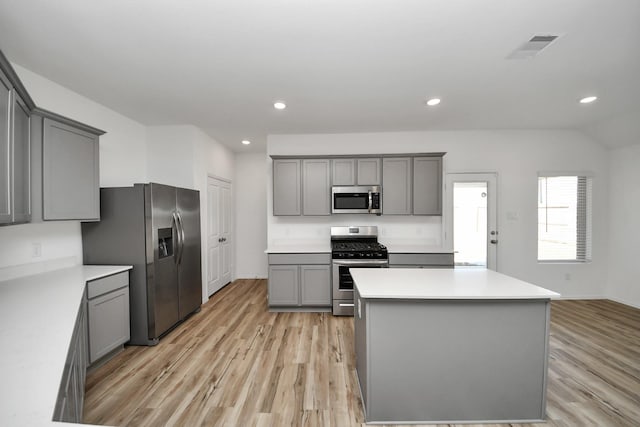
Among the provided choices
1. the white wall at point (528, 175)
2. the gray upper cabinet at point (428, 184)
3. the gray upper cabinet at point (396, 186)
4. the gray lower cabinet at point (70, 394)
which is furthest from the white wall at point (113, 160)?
the white wall at point (528, 175)

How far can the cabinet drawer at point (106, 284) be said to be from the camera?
2278 millimetres

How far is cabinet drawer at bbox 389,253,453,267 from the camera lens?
3.70m

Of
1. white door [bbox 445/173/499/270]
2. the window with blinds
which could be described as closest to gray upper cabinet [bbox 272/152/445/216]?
white door [bbox 445/173/499/270]

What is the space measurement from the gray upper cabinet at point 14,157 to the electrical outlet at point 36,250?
0.71 metres

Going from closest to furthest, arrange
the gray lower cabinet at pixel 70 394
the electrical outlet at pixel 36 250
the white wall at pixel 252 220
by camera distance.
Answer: the gray lower cabinet at pixel 70 394 → the electrical outlet at pixel 36 250 → the white wall at pixel 252 220

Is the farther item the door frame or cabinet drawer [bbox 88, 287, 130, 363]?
the door frame

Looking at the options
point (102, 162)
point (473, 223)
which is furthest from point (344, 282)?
point (102, 162)

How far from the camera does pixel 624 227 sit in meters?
4.02

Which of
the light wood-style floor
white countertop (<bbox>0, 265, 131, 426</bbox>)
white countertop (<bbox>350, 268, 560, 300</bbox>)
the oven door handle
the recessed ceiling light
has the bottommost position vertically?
the light wood-style floor

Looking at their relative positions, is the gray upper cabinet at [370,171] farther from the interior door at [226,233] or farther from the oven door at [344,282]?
the interior door at [226,233]

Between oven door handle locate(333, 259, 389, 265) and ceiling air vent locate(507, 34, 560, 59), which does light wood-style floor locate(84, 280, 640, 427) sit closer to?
oven door handle locate(333, 259, 389, 265)

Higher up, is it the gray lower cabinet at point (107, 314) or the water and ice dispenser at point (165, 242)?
the water and ice dispenser at point (165, 242)

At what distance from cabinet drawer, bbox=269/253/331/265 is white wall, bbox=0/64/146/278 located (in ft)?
7.16

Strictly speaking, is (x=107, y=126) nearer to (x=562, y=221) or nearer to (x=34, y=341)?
(x=34, y=341)
